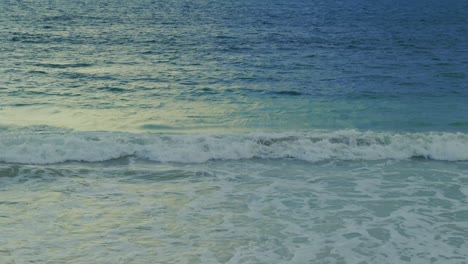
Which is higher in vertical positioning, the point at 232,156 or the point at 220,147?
the point at 220,147

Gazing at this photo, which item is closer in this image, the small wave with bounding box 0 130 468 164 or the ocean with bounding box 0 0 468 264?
the ocean with bounding box 0 0 468 264

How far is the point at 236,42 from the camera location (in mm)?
35531

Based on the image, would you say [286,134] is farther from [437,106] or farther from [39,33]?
[39,33]

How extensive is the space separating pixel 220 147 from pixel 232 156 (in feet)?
1.54

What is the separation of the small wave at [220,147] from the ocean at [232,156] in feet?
0.16

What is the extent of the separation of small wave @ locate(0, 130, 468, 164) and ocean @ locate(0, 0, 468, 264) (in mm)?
49

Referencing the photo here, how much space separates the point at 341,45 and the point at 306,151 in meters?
21.1

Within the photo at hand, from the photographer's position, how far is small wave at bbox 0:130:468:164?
14703 mm

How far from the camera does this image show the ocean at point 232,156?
988 centimetres

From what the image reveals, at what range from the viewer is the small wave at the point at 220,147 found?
48.2 feet

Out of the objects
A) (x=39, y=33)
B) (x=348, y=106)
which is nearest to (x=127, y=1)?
(x=39, y=33)

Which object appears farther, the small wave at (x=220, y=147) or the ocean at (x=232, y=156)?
the small wave at (x=220, y=147)

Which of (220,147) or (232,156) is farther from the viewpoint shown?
(220,147)

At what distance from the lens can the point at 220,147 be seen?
15250 mm
